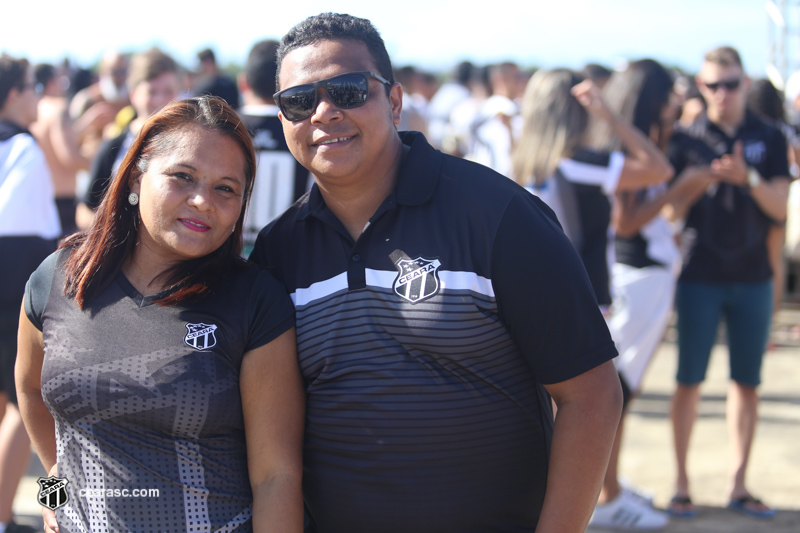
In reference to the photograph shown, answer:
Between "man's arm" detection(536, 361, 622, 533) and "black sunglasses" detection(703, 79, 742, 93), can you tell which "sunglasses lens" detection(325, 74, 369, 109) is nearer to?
"man's arm" detection(536, 361, 622, 533)

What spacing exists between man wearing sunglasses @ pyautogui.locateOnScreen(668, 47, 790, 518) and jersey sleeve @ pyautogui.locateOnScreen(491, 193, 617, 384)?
2.64 m

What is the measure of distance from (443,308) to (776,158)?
128 inches

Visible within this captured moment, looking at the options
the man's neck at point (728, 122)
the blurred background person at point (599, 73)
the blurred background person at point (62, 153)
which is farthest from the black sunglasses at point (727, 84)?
the blurred background person at point (62, 153)

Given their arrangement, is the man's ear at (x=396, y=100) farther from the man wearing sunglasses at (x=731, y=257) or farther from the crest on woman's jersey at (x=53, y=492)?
the man wearing sunglasses at (x=731, y=257)

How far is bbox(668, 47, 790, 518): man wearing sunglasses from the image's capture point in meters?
4.04

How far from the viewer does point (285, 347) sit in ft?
5.89

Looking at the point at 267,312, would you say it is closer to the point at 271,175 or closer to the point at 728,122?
→ the point at 271,175

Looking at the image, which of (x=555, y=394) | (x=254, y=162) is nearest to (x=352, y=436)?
(x=555, y=394)

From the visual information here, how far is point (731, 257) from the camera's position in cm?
403

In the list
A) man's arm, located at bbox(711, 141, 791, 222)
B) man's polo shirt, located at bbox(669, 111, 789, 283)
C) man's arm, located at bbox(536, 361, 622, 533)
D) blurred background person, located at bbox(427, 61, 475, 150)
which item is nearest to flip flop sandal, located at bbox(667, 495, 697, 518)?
man's polo shirt, located at bbox(669, 111, 789, 283)

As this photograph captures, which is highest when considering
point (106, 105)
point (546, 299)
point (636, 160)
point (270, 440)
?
point (106, 105)

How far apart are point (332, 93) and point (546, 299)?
0.70 metres

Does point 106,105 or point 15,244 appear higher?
point 106,105

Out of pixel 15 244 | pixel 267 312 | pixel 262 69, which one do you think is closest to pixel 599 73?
pixel 262 69
